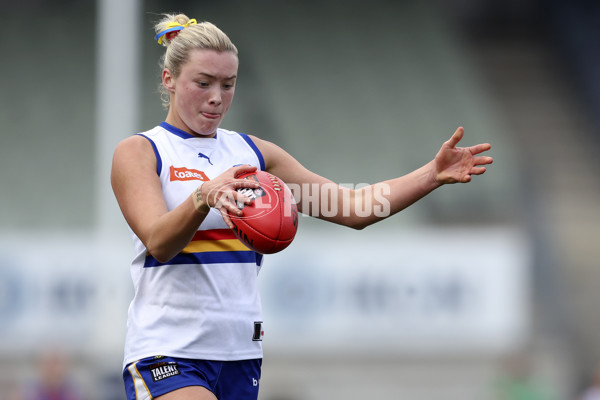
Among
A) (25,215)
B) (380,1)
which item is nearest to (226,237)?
(25,215)

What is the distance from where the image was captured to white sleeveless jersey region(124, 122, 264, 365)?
9.18ft

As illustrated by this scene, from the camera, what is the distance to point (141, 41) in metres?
13.4

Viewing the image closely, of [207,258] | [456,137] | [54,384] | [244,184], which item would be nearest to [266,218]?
[244,184]

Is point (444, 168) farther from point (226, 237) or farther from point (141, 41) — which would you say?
point (141, 41)

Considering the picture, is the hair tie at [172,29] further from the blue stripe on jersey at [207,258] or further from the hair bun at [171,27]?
the blue stripe on jersey at [207,258]

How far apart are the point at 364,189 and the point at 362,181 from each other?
28.4 feet

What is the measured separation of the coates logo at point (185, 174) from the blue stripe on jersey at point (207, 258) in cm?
25

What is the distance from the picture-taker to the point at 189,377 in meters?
2.72

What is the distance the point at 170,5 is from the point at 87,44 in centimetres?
149

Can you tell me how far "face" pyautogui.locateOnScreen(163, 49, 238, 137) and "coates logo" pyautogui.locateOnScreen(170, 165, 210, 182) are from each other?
0.17 meters

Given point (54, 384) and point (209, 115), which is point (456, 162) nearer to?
point (209, 115)

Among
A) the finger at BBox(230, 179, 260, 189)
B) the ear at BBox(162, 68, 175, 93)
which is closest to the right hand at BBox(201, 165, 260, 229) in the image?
the finger at BBox(230, 179, 260, 189)
